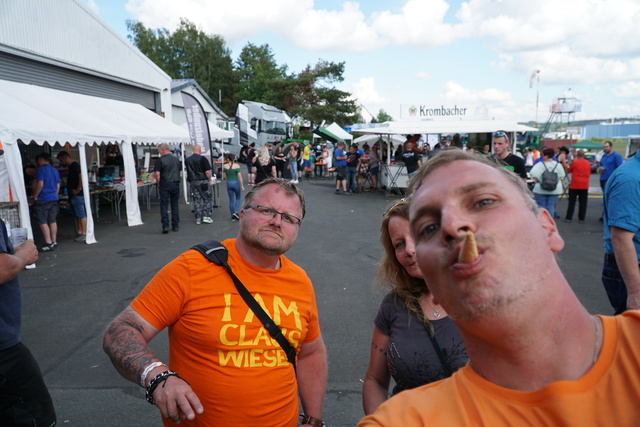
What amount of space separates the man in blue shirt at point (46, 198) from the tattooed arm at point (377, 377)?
850cm

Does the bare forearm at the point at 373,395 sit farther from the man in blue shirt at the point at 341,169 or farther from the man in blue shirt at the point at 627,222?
the man in blue shirt at the point at 341,169

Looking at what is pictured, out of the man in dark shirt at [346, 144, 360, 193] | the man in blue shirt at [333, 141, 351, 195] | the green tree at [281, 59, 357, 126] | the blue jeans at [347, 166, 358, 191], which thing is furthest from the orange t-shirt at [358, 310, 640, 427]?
the green tree at [281, 59, 357, 126]

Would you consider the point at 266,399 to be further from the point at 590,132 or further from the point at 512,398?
the point at 590,132

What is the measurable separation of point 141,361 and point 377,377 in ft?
3.58

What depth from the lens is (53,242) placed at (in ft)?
28.4

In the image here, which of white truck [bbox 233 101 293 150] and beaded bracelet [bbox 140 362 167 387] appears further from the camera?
white truck [bbox 233 101 293 150]

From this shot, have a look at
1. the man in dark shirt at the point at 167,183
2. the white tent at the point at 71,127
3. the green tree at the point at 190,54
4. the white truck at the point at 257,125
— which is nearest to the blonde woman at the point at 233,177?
the man in dark shirt at the point at 167,183

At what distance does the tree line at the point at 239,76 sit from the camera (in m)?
47.8

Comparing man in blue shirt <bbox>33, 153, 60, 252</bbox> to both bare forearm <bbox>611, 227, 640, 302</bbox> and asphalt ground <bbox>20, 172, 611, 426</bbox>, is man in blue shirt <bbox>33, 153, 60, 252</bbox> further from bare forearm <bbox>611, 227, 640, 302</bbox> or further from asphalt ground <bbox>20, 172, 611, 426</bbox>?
bare forearm <bbox>611, 227, 640, 302</bbox>

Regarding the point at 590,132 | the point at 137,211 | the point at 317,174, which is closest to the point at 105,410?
the point at 137,211

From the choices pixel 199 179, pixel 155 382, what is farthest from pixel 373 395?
pixel 199 179

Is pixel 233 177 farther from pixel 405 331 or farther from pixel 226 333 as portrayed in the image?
pixel 405 331

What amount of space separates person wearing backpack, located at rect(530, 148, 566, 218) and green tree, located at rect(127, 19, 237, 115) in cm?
5211

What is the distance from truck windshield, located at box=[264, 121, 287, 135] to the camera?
109 feet
